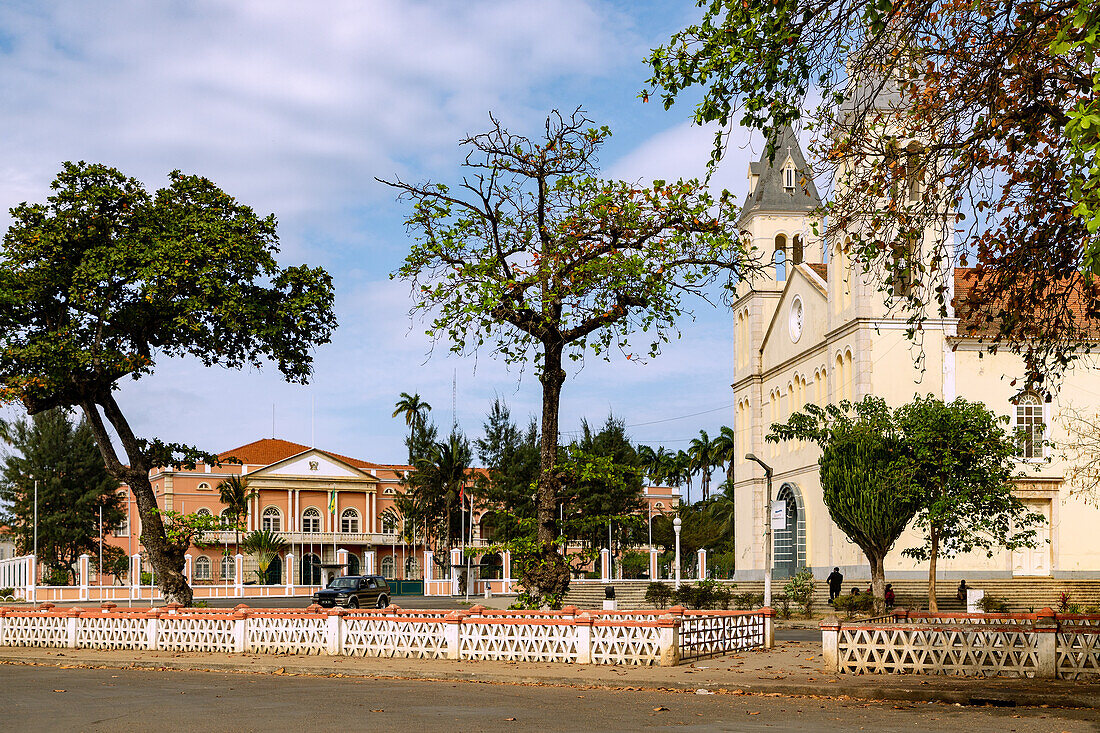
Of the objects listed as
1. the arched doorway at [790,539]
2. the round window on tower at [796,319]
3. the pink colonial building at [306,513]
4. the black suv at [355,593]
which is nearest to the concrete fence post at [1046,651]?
the arched doorway at [790,539]

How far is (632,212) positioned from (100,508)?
61.2 metres

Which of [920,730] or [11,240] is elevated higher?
[11,240]

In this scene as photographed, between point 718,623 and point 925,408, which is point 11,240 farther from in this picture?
point 925,408

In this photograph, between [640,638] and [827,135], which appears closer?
[827,135]

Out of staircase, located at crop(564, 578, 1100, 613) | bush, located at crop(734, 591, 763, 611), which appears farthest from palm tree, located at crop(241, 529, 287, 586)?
bush, located at crop(734, 591, 763, 611)

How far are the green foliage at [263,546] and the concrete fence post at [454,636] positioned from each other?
5124 centimetres

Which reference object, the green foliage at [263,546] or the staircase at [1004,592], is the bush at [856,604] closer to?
the staircase at [1004,592]

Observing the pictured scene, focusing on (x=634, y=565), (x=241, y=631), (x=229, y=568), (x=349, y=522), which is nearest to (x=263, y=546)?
(x=229, y=568)

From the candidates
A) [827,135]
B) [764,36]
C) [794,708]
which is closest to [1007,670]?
[794,708]

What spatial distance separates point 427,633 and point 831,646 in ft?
21.3

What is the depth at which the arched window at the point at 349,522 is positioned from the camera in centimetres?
8039

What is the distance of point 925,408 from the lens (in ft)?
107

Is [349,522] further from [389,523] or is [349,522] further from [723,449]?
[723,449]

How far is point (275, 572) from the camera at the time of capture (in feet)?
252
